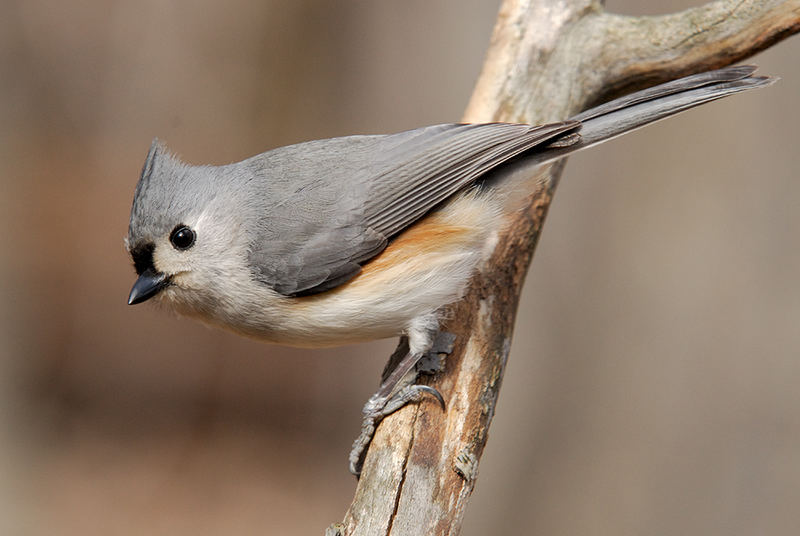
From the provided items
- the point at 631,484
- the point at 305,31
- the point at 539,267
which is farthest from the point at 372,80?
the point at 631,484

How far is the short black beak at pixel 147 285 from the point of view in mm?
2664

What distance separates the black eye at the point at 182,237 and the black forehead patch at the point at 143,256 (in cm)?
8

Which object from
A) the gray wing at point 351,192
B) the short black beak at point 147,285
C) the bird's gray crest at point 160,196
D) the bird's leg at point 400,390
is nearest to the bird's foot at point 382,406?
the bird's leg at point 400,390

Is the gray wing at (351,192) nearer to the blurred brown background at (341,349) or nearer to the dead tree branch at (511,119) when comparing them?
the dead tree branch at (511,119)

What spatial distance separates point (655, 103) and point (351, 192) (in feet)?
3.95

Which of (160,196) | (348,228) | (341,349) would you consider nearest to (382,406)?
(348,228)

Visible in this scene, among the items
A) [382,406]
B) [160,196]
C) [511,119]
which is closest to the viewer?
[160,196]

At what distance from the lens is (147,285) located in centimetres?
269

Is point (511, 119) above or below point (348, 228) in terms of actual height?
above

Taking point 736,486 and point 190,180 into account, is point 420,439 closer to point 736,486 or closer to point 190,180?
point 190,180

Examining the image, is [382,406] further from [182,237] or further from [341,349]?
[341,349]

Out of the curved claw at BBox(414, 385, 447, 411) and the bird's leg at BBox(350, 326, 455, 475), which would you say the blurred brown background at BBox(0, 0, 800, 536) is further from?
the curved claw at BBox(414, 385, 447, 411)

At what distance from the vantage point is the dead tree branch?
2.51 m

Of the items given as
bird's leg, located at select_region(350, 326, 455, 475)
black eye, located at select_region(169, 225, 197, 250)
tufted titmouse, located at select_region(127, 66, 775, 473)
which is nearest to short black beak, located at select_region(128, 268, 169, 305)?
tufted titmouse, located at select_region(127, 66, 775, 473)
